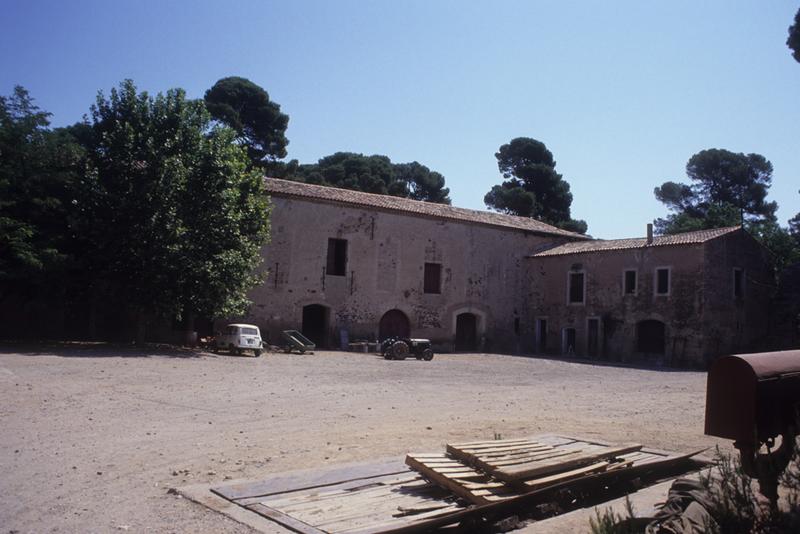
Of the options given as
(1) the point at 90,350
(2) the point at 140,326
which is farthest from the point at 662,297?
(1) the point at 90,350

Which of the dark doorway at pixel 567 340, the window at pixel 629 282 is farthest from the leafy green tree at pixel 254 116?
the window at pixel 629 282

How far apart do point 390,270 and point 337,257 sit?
105 inches

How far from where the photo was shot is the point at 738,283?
27.9 m

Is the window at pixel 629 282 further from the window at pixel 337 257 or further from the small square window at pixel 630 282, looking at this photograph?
the window at pixel 337 257

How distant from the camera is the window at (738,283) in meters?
27.6

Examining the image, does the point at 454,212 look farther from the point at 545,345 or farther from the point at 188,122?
the point at 188,122

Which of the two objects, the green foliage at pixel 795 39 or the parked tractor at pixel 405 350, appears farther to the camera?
the parked tractor at pixel 405 350

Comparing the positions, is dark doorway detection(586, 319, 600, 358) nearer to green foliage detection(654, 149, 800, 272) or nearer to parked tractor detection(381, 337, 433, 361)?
parked tractor detection(381, 337, 433, 361)

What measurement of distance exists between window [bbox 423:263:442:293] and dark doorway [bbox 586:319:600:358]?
761 cm

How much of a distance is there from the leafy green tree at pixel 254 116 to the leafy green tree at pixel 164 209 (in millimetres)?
21131

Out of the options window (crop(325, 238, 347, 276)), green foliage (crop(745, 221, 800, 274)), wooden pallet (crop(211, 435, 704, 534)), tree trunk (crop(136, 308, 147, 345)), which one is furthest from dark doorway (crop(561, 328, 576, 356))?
wooden pallet (crop(211, 435, 704, 534))

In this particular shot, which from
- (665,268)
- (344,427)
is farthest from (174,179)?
(665,268)

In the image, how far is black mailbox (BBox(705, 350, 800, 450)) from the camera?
4.75 m

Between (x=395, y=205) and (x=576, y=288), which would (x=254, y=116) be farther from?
(x=576, y=288)
